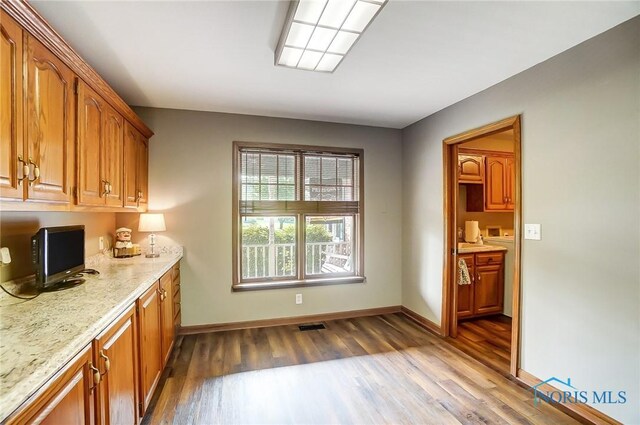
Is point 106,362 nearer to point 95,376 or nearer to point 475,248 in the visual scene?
point 95,376

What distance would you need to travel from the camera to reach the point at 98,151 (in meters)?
2.02

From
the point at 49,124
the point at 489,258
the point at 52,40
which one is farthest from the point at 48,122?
the point at 489,258

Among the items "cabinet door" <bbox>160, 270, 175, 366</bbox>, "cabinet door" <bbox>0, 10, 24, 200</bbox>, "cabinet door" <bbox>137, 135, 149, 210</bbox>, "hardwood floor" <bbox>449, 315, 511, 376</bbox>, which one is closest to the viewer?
"cabinet door" <bbox>0, 10, 24, 200</bbox>

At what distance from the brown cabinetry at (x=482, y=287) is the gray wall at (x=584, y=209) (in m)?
1.25

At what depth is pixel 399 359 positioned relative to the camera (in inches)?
108

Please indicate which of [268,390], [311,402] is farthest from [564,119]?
[268,390]

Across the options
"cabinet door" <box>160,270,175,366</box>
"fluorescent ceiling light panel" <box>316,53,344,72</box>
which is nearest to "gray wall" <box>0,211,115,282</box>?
"cabinet door" <box>160,270,175,366</box>

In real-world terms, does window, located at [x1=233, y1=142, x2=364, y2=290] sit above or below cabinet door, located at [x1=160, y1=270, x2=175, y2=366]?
above

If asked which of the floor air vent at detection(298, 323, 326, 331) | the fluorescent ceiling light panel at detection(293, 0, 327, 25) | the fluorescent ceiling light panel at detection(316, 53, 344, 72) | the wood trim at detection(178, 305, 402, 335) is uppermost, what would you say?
the fluorescent ceiling light panel at detection(316, 53, 344, 72)

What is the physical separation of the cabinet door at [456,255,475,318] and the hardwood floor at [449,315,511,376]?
14cm

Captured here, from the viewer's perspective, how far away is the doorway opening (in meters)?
2.56

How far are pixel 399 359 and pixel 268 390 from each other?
125 cm

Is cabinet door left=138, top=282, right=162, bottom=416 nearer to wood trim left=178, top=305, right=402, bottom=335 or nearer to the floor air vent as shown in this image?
wood trim left=178, top=305, right=402, bottom=335

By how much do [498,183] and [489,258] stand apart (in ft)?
3.70
